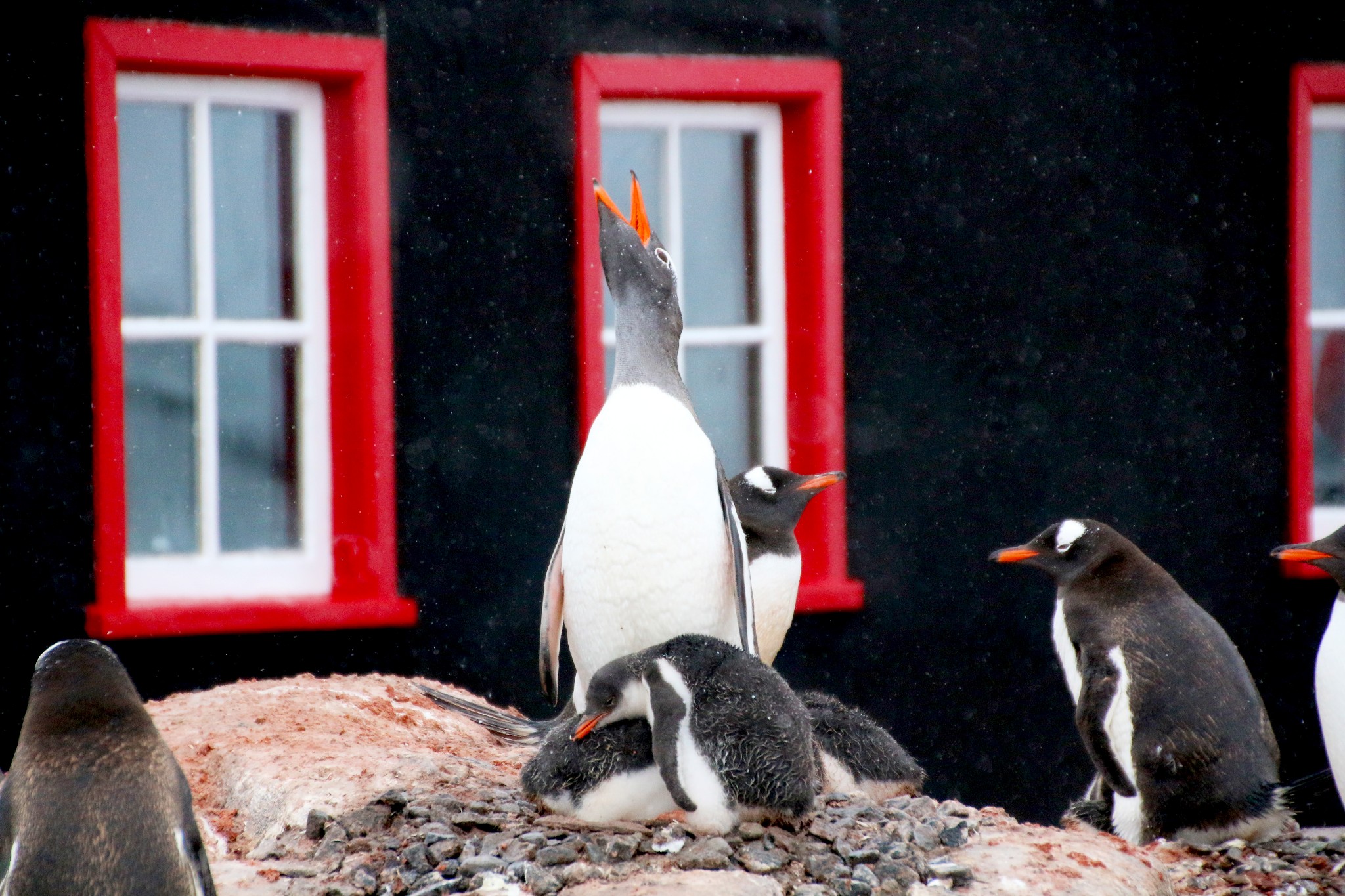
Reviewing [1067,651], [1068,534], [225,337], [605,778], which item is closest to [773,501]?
[1068,534]

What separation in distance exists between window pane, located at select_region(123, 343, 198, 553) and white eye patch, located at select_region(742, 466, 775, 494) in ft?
6.53

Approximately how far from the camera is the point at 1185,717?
418cm

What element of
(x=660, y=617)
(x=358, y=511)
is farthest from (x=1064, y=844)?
(x=358, y=511)

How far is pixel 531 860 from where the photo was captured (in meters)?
2.92

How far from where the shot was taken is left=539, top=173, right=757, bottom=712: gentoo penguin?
351 centimetres

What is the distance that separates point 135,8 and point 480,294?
58.7 inches

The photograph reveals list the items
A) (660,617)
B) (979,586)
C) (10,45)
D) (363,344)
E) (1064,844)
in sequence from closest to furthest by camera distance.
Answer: (1064,844) → (660,617) → (10,45) → (363,344) → (979,586)

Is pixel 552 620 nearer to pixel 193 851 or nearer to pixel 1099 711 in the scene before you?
pixel 193 851

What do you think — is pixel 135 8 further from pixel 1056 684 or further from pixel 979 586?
pixel 1056 684

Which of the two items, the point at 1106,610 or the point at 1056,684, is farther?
the point at 1056,684

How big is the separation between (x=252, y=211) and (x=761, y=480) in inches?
82.3

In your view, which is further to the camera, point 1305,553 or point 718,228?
point 718,228

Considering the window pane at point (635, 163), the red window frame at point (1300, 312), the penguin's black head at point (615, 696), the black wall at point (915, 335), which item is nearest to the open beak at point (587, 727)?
the penguin's black head at point (615, 696)

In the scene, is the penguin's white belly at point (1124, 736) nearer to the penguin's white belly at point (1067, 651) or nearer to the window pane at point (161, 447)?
the penguin's white belly at point (1067, 651)
